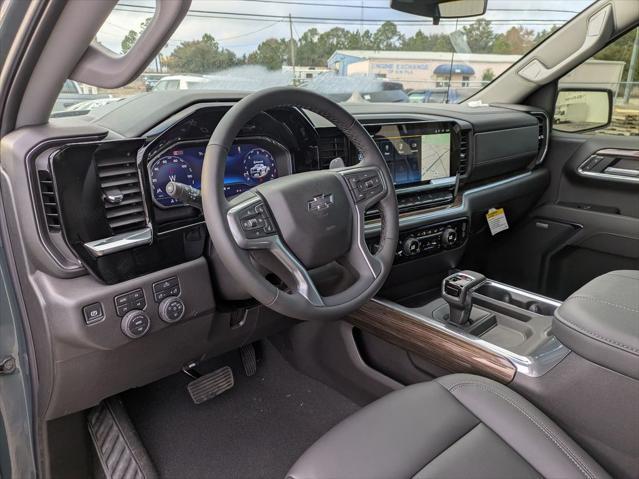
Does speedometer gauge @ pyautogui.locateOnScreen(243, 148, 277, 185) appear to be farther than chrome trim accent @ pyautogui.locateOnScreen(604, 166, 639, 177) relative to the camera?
No

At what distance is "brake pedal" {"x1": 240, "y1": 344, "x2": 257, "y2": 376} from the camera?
2092 millimetres

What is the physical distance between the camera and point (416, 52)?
2.46 metres

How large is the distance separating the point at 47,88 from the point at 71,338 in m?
0.57

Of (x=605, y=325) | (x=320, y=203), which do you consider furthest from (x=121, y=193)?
(x=605, y=325)

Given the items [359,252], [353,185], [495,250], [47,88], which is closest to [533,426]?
[359,252]

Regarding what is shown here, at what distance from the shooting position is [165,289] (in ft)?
4.09

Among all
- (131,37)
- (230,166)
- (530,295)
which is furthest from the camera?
(530,295)

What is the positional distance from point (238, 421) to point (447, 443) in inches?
43.0

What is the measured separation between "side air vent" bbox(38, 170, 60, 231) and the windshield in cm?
20

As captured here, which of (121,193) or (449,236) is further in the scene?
(449,236)

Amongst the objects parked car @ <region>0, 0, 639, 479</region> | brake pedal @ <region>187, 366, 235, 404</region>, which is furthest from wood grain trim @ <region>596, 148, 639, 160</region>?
brake pedal @ <region>187, 366, 235, 404</region>

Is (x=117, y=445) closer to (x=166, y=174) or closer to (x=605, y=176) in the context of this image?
(x=166, y=174)

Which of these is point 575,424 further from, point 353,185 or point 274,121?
point 274,121

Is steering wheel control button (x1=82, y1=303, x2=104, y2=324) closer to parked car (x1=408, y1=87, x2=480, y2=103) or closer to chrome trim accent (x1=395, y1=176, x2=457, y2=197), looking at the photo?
chrome trim accent (x1=395, y1=176, x2=457, y2=197)
